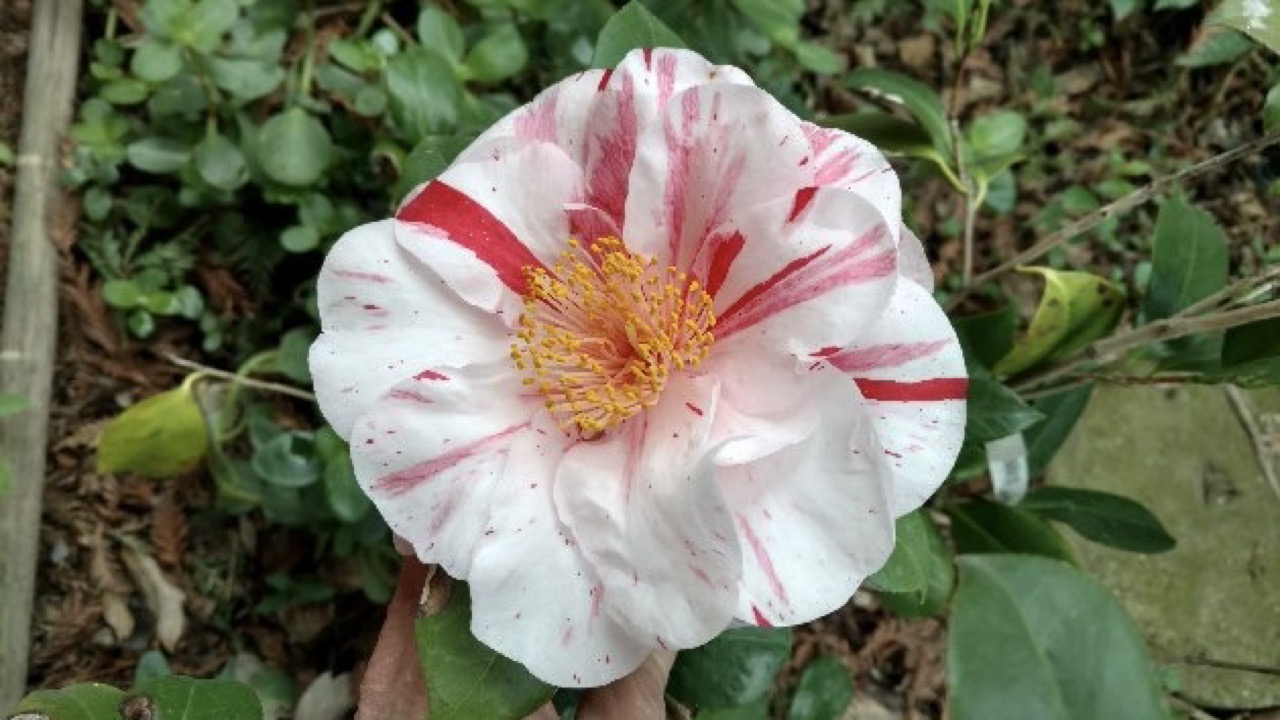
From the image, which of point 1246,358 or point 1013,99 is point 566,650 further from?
point 1013,99

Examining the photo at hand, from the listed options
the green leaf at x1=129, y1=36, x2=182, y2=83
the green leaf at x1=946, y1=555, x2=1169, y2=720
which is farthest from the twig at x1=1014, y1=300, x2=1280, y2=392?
the green leaf at x1=129, y1=36, x2=182, y2=83

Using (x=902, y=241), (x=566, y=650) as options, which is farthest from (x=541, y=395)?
(x=902, y=241)

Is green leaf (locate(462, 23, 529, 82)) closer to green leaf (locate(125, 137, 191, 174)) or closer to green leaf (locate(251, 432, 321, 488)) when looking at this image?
green leaf (locate(125, 137, 191, 174))

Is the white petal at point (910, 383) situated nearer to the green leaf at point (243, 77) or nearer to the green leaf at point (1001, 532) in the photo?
the green leaf at point (1001, 532)

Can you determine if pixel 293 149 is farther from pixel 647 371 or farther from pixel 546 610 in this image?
pixel 546 610

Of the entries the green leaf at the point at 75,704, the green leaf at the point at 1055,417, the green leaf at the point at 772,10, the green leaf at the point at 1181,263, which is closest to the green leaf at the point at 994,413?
the green leaf at the point at 1181,263

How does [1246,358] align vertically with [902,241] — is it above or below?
below
